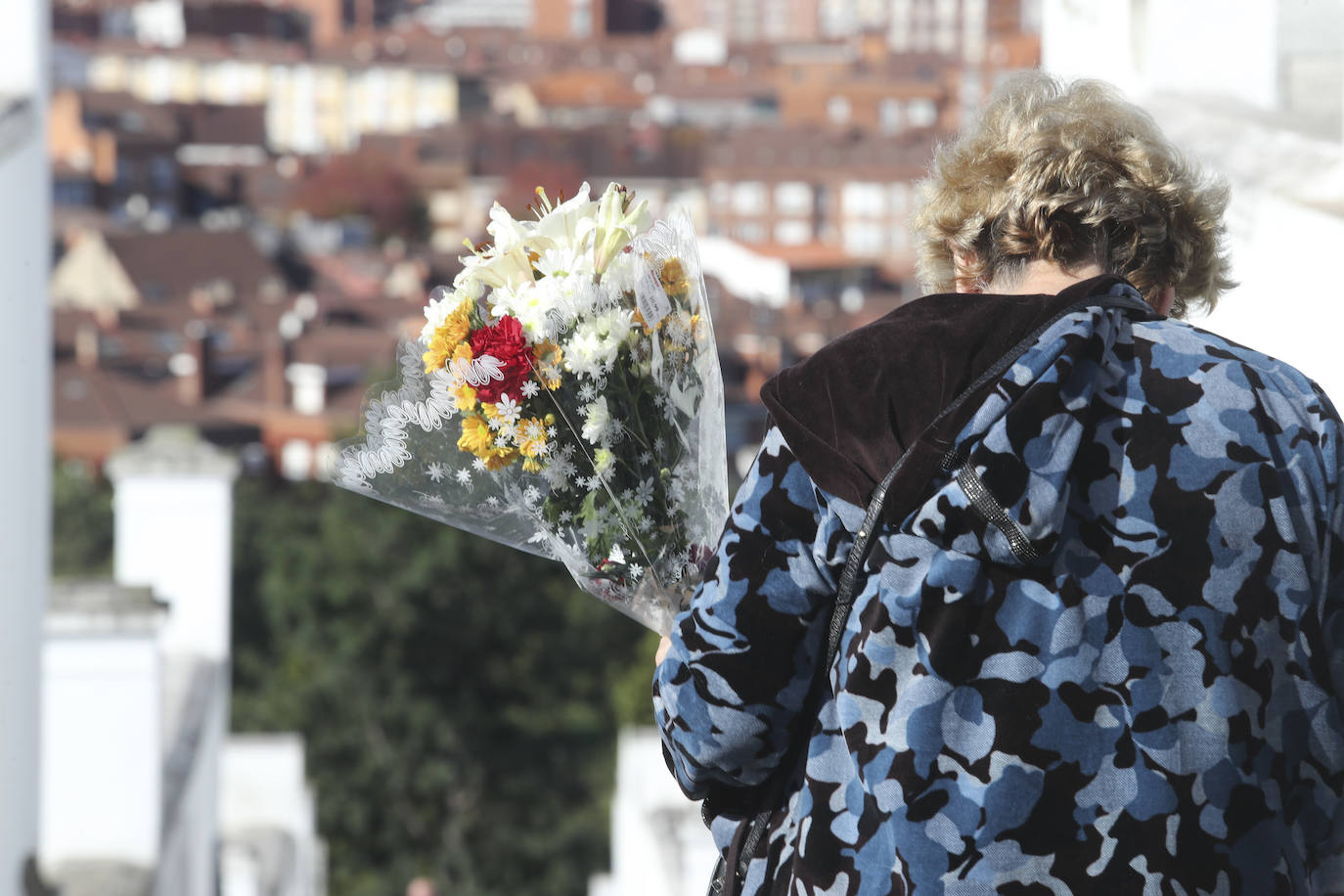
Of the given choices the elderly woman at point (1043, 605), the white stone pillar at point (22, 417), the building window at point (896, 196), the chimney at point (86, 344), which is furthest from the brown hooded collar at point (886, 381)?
the building window at point (896, 196)

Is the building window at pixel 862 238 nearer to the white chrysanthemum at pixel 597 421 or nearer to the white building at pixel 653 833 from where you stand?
the white building at pixel 653 833

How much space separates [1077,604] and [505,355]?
56 centimetres

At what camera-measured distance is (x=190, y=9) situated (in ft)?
250

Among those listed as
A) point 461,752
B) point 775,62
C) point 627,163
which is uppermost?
point 775,62

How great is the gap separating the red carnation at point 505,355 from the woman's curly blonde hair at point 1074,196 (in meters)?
0.38

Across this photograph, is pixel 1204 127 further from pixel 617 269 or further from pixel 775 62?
pixel 775 62

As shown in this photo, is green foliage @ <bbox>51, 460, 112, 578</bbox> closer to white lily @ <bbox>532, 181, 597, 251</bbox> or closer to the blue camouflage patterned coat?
white lily @ <bbox>532, 181, 597, 251</bbox>

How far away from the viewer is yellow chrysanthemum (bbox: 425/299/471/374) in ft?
4.91

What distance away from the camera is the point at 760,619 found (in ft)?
4.14

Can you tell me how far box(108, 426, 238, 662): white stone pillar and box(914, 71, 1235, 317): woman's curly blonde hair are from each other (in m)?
5.33

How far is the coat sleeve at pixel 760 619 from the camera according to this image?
1255mm

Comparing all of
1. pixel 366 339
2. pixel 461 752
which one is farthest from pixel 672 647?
pixel 366 339

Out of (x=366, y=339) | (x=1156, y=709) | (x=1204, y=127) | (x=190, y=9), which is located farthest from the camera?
(x=190, y=9)

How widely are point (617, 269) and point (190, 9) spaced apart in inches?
3161
